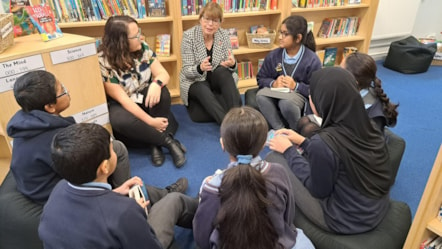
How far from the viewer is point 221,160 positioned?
240 cm

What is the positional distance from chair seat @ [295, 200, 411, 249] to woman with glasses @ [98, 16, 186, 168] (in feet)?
3.75

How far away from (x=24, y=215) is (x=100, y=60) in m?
1.19

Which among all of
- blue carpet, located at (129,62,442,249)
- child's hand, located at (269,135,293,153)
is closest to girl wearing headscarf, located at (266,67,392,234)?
child's hand, located at (269,135,293,153)

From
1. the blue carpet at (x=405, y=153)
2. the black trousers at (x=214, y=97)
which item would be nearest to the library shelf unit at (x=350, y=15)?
the blue carpet at (x=405, y=153)

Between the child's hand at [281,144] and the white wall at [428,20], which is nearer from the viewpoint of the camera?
the child's hand at [281,144]

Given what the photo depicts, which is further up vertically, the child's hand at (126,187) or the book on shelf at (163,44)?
the book on shelf at (163,44)

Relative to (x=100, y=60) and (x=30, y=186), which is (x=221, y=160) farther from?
(x=30, y=186)

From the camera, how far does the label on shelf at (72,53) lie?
1.91 metres

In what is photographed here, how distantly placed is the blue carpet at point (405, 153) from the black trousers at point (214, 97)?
0.40 feet

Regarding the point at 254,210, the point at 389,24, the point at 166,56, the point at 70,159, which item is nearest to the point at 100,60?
the point at 166,56

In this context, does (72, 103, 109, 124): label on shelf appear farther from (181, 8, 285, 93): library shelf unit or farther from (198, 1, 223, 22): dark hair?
(181, 8, 285, 93): library shelf unit

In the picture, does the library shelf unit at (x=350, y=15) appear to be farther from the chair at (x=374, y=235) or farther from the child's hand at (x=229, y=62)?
the chair at (x=374, y=235)

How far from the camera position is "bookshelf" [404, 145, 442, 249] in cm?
116

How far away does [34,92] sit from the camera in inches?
54.2
